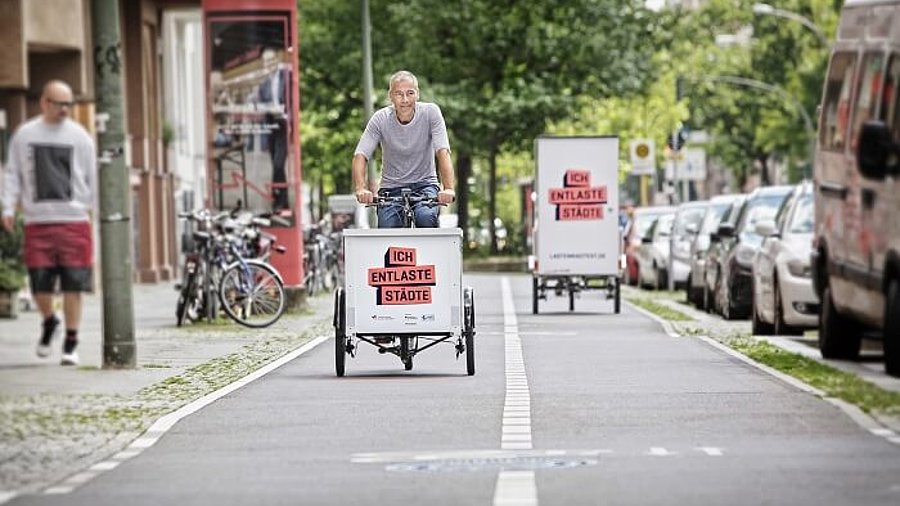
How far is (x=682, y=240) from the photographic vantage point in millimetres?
42469

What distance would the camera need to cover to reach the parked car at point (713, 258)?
3106 cm

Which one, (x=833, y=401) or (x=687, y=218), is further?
(x=687, y=218)

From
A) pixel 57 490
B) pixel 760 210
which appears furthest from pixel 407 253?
pixel 760 210

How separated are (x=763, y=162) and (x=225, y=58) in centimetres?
7279

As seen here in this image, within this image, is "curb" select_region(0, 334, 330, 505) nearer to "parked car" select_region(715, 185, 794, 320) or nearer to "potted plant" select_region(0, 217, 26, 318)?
"parked car" select_region(715, 185, 794, 320)

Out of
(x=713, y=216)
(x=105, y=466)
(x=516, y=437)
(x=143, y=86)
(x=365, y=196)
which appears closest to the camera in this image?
(x=105, y=466)

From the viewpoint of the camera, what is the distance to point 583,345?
Result: 22.5 m

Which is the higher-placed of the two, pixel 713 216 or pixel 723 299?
pixel 713 216

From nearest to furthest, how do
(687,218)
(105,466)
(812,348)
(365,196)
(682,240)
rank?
(105,466) < (365,196) < (812,348) < (682,240) < (687,218)

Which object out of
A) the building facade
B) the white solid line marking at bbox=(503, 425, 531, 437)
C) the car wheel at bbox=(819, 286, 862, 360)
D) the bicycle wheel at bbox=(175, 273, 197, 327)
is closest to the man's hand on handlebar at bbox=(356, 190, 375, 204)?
the car wheel at bbox=(819, 286, 862, 360)

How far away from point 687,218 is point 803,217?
1815 centimetres

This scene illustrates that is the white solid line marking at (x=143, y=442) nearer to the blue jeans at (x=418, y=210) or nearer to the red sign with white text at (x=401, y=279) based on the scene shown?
the red sign with white text at (x=401, y=279)

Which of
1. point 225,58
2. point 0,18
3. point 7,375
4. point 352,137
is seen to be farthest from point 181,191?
point 7,375

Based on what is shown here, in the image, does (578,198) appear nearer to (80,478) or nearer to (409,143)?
(409,143)
